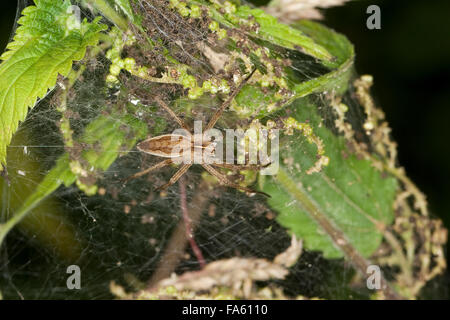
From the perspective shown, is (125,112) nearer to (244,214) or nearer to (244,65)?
(244,65)

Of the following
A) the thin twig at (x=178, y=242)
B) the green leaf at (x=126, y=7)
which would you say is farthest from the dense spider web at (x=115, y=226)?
the green leaf at (x=126, y=7)

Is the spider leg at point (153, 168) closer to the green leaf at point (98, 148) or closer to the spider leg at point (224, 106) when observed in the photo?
the green leaf at point (98, 148)

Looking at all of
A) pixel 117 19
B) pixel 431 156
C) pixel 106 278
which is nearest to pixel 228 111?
pixel 117 19

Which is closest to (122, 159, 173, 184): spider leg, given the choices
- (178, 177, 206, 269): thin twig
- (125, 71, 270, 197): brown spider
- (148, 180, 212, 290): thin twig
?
(125, 71, 270, 197): brown spider

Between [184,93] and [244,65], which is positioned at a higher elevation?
[244,65]

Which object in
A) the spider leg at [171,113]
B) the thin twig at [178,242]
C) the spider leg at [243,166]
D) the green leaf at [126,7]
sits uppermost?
the green leaf at [126,7]

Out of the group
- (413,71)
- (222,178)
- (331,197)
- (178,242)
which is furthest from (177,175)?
(413,71)

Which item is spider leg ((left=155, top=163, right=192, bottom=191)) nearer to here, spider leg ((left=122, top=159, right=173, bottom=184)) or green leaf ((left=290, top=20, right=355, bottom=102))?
spider leg ((left=122, top=159, right=173, bottom=184))
